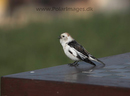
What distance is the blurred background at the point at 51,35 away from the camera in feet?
29.1

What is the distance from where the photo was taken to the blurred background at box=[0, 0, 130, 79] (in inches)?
349

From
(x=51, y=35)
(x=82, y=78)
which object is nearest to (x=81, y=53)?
(x=82, y=78)

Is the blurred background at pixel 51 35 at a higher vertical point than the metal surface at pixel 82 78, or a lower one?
higher

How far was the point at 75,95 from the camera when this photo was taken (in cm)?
363

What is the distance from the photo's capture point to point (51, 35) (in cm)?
972

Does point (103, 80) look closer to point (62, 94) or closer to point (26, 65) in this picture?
point (62, 94)

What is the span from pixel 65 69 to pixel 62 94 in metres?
1.06

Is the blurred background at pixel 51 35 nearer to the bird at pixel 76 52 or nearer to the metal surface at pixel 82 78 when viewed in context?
the bird at pixel 76 52

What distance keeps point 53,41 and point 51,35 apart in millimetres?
238

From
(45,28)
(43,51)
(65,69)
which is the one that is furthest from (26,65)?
(65,69)

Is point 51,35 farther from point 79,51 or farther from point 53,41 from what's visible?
point 79,51

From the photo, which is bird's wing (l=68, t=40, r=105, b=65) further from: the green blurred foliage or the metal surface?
the green blurred foliage

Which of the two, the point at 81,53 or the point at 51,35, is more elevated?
the point at 51,35

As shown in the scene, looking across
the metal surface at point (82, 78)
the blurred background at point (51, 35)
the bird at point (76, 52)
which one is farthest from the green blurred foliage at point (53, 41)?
the metal surface at point (82, 78)
